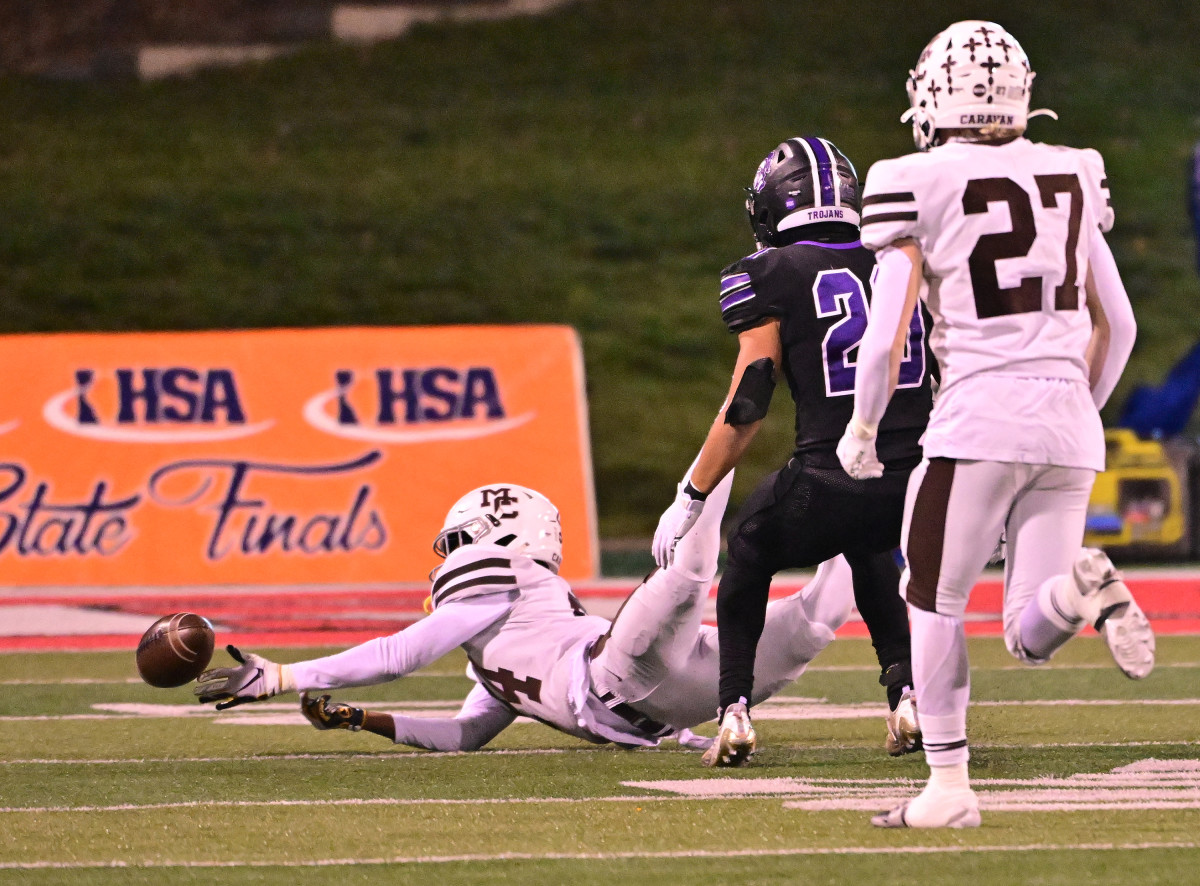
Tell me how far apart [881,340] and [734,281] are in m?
1.09

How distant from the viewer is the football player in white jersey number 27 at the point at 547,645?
4.57m

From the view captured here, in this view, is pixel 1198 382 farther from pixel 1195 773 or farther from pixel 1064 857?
pixel 1064 857

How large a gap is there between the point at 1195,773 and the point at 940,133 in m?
1.63

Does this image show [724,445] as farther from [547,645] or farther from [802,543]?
[547,645]

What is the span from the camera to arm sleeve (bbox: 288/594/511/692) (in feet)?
15.0

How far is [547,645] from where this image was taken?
4789 millimetres

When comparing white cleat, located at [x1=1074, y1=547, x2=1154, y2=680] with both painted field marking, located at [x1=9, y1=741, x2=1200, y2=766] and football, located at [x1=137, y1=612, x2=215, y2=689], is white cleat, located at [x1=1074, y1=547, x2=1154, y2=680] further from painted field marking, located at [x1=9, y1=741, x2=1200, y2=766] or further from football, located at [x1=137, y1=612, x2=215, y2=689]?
football, located at [x1=137, y1=612, x2=215, y2=689]

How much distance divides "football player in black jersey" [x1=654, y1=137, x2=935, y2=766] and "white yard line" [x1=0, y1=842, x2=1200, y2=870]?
3.56 ft

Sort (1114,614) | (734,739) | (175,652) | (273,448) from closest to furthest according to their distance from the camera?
(1114,614), (734,739), (175,652), (273,448)

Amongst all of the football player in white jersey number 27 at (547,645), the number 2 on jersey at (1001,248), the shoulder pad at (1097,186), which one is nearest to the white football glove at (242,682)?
the football player in white jersey number 27 at (547,645)

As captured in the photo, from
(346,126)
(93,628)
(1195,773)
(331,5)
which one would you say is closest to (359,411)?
(93,628)

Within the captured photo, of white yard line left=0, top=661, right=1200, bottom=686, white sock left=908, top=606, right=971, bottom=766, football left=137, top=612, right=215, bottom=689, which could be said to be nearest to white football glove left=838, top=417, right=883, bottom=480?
white sock left=908, top=606, right=971, bottom=766

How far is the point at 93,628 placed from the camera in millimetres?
8242

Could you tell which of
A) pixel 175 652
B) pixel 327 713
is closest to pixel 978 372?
pixel 327 713
